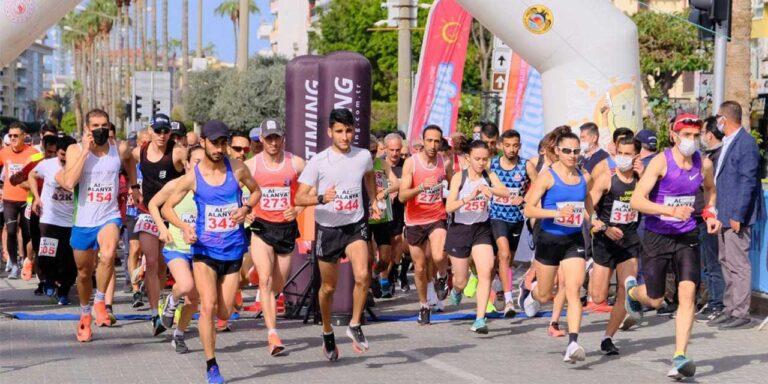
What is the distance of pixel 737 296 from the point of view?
1298 centimetres

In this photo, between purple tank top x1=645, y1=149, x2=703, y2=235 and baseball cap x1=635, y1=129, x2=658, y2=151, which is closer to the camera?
purple tank top x1=645, y1=149, x2=703, y2=235

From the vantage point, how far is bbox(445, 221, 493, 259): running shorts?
41.5 ft

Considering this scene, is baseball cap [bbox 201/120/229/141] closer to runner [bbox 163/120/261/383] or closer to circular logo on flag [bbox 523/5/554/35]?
runner [bbox 163/120/261/383]

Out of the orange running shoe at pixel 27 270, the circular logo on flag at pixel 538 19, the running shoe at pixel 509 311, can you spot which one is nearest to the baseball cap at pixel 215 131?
the running shoe at pixel 509 311

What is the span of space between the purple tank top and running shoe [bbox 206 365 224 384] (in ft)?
11.5

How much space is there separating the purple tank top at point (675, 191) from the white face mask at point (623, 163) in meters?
1.73

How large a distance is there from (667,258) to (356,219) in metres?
2.44

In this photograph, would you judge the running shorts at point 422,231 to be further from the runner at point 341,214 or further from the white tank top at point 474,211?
the runner at point 341,214

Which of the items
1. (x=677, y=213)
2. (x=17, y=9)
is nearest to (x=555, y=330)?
(x=677, y=213)

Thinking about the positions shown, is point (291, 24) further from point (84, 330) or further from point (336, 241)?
point (336, 241)

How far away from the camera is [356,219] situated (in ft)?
35.0

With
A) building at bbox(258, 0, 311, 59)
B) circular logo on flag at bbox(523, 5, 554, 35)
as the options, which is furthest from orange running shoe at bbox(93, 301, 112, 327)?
building at bbox(258, 0, 311, 59)

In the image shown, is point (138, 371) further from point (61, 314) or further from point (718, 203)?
point (718, 203)

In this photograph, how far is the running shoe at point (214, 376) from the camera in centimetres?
905
